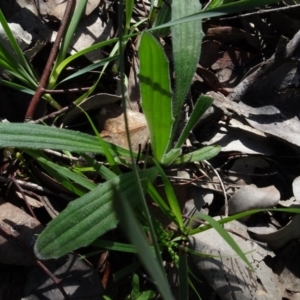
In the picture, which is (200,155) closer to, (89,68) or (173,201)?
(173,201)

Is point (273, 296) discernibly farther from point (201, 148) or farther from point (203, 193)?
point (201, 148)

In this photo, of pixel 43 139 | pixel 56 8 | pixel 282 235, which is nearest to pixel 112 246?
pixel 43 139

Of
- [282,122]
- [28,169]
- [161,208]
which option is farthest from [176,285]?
[282,122]

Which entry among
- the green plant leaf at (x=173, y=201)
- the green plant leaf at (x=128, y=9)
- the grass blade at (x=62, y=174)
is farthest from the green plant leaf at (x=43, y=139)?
the green plant leaf at (x=128, y=9)

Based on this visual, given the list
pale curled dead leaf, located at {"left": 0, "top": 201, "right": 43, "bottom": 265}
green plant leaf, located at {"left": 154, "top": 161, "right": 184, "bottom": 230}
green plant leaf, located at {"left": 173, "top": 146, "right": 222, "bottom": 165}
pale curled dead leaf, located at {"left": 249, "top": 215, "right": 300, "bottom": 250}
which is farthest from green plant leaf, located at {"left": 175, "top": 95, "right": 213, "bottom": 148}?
pale curled dead leaf, located at {"left": 0, "top": 201, "right": 43, "bottom": 265}

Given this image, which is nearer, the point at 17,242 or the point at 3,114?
the point at 17,242
